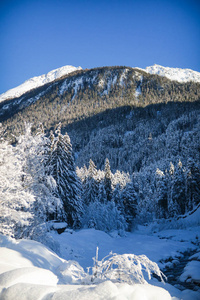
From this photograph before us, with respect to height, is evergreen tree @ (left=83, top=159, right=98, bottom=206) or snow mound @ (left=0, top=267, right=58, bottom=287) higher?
snow mound @ (left=0, top=267, right=58, bottom=287)

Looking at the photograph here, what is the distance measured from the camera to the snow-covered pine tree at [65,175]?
1791cm

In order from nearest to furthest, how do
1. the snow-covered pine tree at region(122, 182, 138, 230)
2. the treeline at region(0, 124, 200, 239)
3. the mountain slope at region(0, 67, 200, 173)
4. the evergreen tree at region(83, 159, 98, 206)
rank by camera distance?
the treeline at region(0, 124, 200, 239)
the evergreen tree at region(83, 159, 98, 206)
the snow-covered pine tree at region(122, 182, 138, 230)
the mountain slope at region(0, 67, 200, 173)

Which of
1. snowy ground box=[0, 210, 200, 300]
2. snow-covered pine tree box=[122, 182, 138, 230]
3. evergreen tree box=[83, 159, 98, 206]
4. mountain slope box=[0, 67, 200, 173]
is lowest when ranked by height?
snow-covered pine tree box=[122, 182, 138, 230]

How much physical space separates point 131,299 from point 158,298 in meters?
0.62

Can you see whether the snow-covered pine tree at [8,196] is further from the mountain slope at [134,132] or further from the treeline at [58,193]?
the mountain slope at [134,132]

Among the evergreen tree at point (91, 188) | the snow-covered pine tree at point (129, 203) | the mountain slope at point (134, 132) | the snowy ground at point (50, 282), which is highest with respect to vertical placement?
the mountain slope at point (134, 132)

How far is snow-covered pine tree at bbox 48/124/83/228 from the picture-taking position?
58.7 feet

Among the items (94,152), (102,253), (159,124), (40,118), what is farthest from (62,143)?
(40,118)

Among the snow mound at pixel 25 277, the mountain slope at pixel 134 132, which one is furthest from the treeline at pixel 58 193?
the mountain slope at pixel 134 132

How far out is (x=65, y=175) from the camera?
61.7ft

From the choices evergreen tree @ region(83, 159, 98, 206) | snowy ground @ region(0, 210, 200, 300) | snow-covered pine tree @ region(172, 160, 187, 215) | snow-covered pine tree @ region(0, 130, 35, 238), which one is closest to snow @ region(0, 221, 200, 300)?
snowy ground @ region(0, 210, 200, 300)

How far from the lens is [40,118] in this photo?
195625 millimetres

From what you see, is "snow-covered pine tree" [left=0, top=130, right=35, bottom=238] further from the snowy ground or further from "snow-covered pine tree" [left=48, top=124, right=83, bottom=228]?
"snow-covered pine tree" [left=48, top=124, right=83, bottom=228]

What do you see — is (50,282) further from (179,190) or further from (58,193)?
(179,190)
